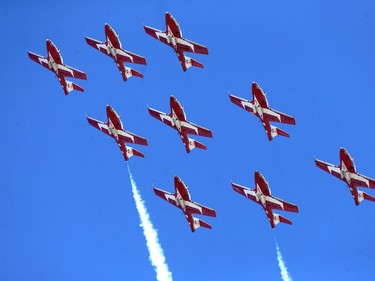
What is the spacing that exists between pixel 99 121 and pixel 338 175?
8004 mm

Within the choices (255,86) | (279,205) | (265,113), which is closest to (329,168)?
(279,205)

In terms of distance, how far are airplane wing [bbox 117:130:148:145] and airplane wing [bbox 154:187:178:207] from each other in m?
1.82

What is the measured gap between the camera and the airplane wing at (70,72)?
180 feet

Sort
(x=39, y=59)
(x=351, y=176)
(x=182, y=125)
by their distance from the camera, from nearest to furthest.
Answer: (x=351, y=176)
(x=182, y=125)
(x=39, y=59)

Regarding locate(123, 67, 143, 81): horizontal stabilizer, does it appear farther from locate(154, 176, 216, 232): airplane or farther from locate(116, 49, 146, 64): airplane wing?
locate(154, 176, 216, 232): airplane

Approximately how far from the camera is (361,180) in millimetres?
52875

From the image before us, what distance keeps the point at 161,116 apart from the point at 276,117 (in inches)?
150

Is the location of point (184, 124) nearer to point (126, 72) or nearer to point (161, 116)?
point (161, 116)

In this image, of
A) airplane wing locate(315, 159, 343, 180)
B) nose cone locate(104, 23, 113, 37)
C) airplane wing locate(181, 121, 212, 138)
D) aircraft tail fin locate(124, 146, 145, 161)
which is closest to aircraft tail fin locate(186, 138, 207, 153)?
airplane wing locate(181, 121, 212, 138)

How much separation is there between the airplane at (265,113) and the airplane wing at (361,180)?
2.51 meters

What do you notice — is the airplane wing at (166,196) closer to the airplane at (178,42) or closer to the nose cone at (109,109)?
the nose cone at (109,109)

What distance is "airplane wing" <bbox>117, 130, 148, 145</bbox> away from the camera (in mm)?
54000

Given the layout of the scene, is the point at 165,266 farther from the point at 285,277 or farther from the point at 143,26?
the point at 143,26

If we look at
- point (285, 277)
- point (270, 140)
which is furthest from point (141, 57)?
point (285, 277)
